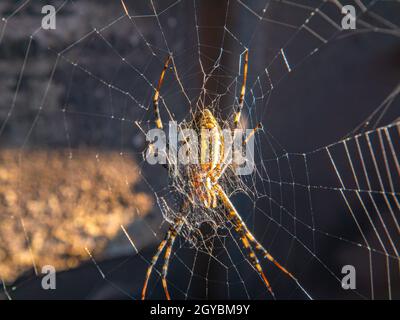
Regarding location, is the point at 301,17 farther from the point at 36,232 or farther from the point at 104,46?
the point at 36,232
